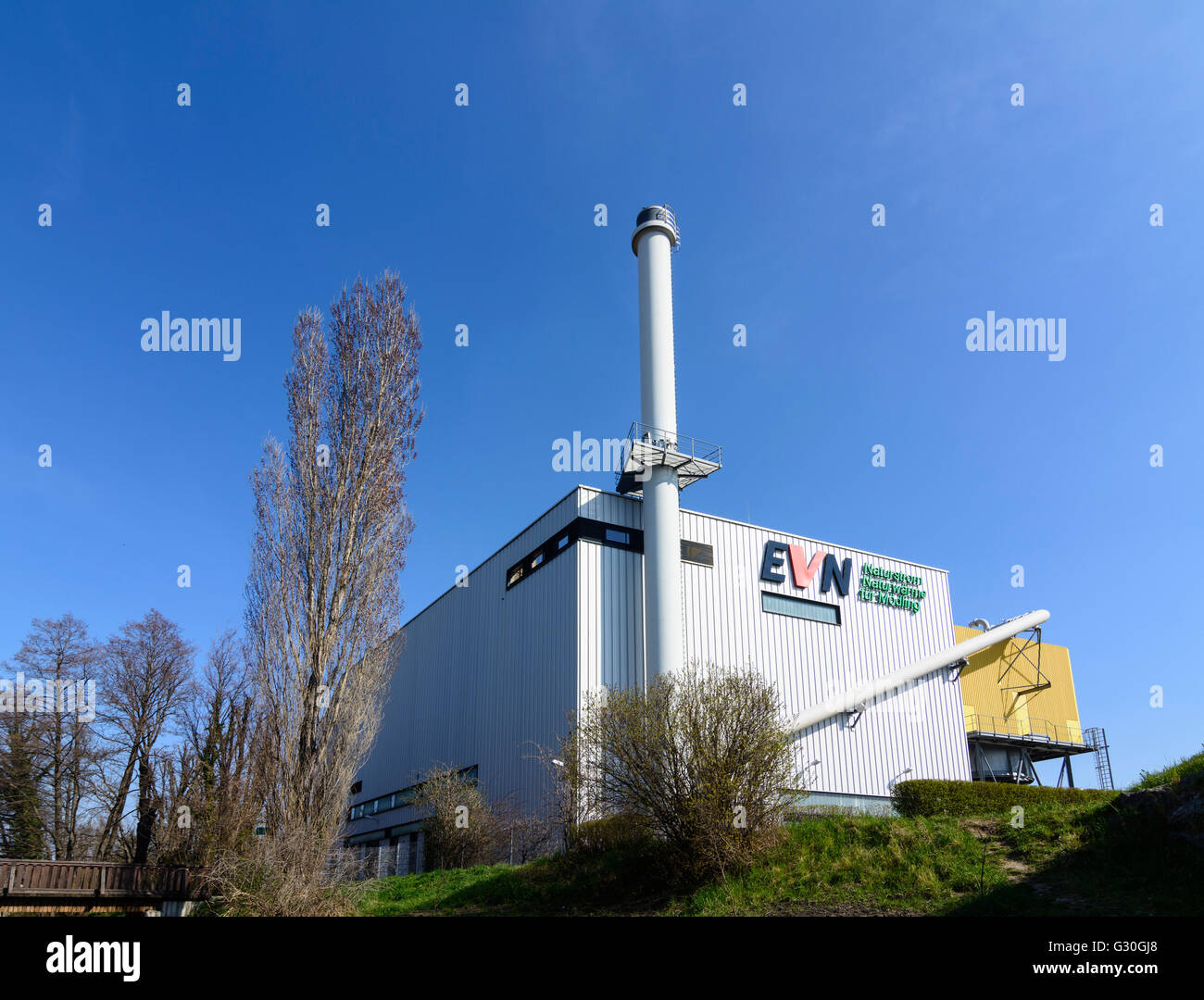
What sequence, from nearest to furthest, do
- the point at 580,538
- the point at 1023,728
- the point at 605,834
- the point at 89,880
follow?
1. the point at 605,834
2. the point at 89,880
3. the point at 580,538
4. the point at 1023,728

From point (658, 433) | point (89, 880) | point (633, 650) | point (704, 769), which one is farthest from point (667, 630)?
point (89, 880)

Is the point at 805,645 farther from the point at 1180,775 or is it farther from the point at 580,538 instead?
the point at 1180,775

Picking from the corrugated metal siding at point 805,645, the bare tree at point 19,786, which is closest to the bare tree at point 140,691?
the bare tree at point 19,786

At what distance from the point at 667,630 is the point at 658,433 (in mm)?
6089

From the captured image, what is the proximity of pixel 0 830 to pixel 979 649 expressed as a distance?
111 ft

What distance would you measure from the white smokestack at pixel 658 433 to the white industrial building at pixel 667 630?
5cm

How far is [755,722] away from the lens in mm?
12359

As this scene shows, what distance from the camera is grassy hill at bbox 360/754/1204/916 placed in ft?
29.5

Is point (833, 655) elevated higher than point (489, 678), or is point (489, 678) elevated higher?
point (833, 655)

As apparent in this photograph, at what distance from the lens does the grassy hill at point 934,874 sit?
8977mm

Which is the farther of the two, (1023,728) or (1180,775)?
(1023,728)

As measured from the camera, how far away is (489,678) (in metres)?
27.3
